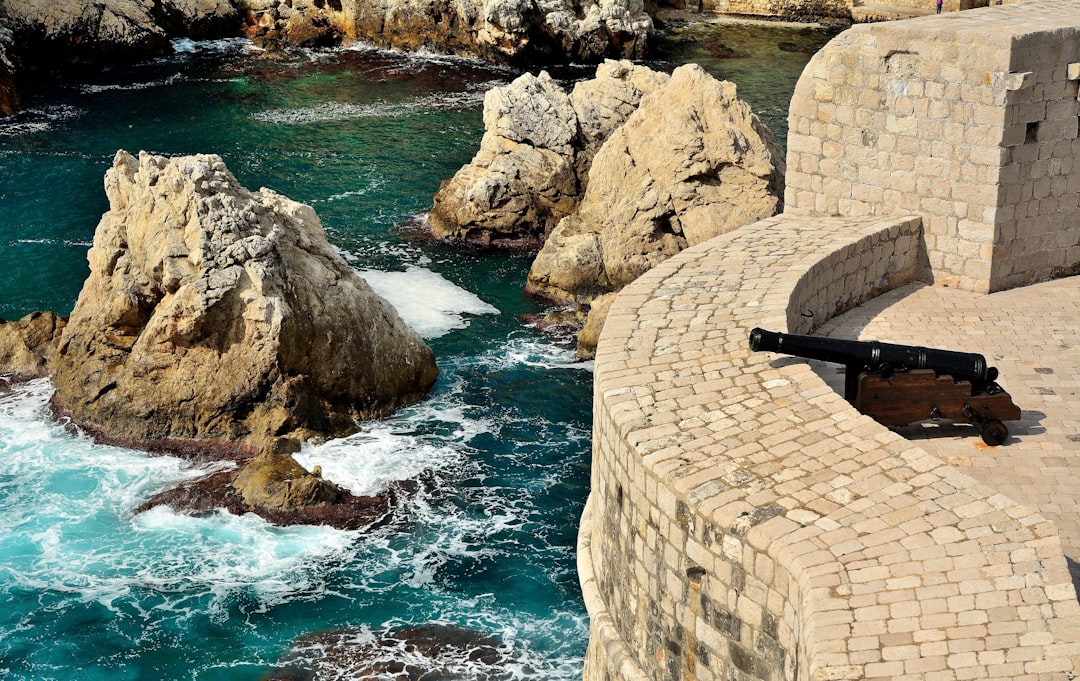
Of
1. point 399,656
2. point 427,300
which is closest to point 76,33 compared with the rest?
point 427,300

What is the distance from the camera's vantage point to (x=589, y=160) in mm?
24812

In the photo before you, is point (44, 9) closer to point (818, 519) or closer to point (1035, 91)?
point (1035, 91)

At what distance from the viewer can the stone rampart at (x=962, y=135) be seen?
11375 mm

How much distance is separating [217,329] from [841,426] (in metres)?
10.8

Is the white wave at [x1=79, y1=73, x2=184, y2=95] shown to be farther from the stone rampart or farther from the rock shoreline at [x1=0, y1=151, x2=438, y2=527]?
the stone rampart

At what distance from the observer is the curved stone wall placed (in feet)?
21.0

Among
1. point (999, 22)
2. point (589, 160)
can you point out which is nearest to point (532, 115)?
point (589, 160)

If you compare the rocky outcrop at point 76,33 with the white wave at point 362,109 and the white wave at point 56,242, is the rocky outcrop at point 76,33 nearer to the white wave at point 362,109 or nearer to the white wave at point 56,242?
the white wave at point 362,109

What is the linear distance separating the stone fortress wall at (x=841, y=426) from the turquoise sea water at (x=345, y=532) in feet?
14.9

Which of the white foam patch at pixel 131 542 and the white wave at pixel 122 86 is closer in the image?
the white foam patch at pixel 131 542

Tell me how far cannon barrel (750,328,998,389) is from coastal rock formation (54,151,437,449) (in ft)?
29.6

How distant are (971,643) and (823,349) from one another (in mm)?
2853

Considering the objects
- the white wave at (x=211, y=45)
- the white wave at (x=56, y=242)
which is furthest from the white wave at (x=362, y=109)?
the white wave at (x=56, y=242)

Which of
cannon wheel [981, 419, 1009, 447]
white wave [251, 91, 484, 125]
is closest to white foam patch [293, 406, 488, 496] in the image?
cannon wheel [981, 419, 1009, 447]
